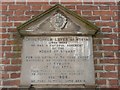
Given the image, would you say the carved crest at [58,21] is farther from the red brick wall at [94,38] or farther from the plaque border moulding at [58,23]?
the red brick wall at [94,38]

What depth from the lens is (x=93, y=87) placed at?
3059 mm

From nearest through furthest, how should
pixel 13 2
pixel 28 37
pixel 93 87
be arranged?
pixel 93 87, pixel 28 37, pixel 13 2

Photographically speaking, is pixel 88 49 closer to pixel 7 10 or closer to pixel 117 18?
pixel 117 18

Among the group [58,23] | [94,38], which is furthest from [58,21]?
[94,38]

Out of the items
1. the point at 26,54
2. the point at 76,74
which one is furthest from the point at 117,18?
the point at 26,54

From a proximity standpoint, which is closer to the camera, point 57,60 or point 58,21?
point 57,60

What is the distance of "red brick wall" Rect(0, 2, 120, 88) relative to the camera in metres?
3.16

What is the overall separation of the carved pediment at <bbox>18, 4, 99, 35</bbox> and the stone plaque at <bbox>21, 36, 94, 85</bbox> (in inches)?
2.7

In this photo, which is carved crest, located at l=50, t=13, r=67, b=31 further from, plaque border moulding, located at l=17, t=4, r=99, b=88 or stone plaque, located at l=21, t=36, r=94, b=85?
stone plaque, located at l=21, t=36, r=94, b=85

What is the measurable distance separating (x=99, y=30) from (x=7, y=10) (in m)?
1.11

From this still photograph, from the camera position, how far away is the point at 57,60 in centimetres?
317

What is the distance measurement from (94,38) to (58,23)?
44 cm

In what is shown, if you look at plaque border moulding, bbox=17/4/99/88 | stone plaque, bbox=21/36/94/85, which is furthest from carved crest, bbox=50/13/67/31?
stone plaque, bbox=21/36/94/85

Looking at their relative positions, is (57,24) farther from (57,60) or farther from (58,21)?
(57,60)
